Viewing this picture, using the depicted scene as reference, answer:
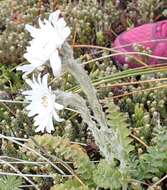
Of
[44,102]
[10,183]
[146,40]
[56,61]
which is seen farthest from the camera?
[146,40]

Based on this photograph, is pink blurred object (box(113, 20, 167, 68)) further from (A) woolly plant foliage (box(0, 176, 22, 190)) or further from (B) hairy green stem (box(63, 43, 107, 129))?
(B) hairy green stem (box(63, 43, 107, 129))

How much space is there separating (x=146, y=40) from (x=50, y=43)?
1.27 metres

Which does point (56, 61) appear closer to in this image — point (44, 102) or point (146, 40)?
point (44, 102)

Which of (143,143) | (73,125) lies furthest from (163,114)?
(73,125)

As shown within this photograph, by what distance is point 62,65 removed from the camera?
138 centimetres

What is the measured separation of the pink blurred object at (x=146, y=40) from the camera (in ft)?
8.23

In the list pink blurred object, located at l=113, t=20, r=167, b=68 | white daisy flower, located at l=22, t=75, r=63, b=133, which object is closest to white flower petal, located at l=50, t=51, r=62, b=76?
white daisy flower, located at l=22, t=75, r=63, b=133

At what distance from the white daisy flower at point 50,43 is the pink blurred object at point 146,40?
1.08 m

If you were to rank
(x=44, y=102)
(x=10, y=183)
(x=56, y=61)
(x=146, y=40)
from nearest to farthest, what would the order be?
(x=56, y=61)
(x=44, y=102)
(x=10, y=183)
(x=146, y=40)

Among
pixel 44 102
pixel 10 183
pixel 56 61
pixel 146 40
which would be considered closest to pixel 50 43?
pixel 56 61

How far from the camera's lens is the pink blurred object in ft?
8.23

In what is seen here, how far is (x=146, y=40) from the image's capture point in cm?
259

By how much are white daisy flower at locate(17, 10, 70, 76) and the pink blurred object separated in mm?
1075

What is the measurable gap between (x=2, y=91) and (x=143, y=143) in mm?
777
